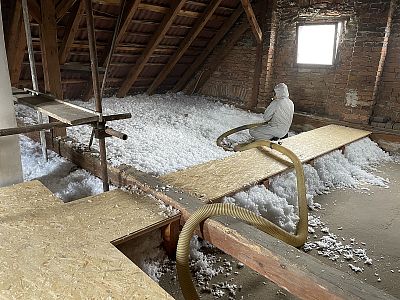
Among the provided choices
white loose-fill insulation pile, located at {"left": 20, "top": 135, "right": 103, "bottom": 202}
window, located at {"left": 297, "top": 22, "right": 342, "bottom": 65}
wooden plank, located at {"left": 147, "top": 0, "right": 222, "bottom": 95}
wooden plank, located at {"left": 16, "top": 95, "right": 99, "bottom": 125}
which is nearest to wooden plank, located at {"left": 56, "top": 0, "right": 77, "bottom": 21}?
wooden plank, located at {"left": 16, "top": 95, "right": 99, "bottom": 125}

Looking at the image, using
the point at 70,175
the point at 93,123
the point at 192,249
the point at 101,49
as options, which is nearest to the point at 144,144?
the point at 70,175

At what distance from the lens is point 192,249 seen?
8.02ft

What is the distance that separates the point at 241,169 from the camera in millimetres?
3275

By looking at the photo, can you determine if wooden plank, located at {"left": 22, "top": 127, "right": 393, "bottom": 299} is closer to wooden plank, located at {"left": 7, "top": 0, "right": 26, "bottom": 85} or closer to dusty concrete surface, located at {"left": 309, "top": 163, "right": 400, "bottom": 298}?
dusty concrete surface, located at {"left": 309, "top": 163, "right": 400, "bottom": 298}

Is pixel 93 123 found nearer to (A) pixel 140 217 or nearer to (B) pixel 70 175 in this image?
(A) pixel 140 217

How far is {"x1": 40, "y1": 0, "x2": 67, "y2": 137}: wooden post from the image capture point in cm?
331

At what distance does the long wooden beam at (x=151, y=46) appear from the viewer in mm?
5066

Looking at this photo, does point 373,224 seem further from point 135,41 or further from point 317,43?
point 135,41

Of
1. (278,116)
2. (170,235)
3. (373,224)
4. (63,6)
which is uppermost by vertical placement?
(63,6)

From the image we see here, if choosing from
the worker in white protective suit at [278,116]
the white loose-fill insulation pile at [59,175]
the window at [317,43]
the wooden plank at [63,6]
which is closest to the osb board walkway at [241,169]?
the worker in white protective suit at [278,116]

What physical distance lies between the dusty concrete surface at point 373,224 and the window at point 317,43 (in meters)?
2.40

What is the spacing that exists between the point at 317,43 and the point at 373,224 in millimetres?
3599

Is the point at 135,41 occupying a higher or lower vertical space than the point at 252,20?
lower

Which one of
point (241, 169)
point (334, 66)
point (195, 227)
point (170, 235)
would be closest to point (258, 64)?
point (334, 66)
